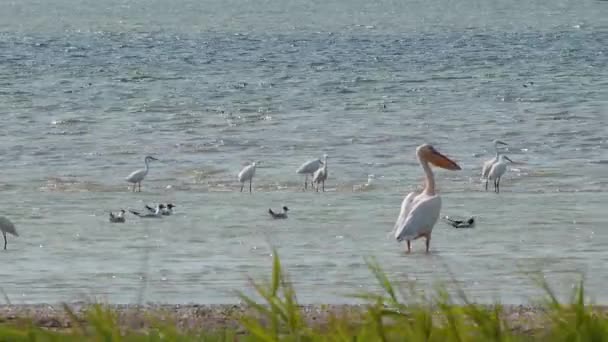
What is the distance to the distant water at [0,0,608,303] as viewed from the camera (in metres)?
12.7

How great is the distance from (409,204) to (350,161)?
8113 mm

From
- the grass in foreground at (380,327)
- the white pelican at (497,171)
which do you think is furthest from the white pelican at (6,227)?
the grass in foreground at (380,327)

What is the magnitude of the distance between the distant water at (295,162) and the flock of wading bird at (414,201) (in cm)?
18

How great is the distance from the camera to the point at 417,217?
14305 millimetres

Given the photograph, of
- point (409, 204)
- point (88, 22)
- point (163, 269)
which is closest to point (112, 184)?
point (409, 204)

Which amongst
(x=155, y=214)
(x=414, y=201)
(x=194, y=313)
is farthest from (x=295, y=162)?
(x=194, y=313)

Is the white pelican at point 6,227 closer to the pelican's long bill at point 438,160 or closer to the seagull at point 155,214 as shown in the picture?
the seagull at point 155,214

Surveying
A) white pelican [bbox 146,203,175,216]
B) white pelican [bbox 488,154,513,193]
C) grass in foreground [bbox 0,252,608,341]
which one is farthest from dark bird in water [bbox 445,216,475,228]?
grass in foreground [bbox 0,252,608,341]

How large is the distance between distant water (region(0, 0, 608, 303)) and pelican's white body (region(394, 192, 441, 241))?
0.20 metres

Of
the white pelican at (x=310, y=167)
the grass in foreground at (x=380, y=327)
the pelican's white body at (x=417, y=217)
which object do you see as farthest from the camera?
the white pelican at (x=310, y=167)

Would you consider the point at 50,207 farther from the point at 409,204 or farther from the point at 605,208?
the point at 605,208

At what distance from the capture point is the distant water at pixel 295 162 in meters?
12.7

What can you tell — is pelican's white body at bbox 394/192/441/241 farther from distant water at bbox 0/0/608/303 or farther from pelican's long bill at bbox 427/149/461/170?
pelican's long bill at bbox 427/149/461/170

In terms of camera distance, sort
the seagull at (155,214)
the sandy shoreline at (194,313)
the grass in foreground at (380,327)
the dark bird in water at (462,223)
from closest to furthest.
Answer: the grass in foreground at (380,327), the sandy shoreline at (194,313), the dark bird in water at (462,223), the seagull at (155,214)
